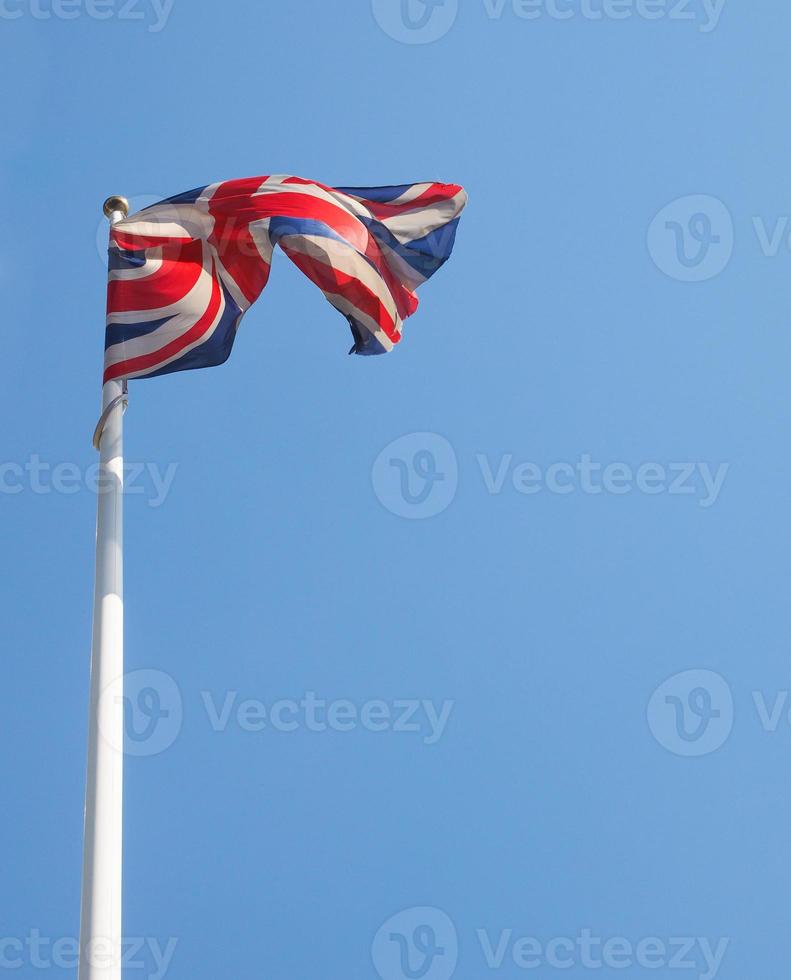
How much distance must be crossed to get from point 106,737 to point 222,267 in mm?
4555

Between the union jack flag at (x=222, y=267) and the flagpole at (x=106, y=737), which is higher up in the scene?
the union jack flag at (x=222, y=267)

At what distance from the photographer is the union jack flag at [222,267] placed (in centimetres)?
1170

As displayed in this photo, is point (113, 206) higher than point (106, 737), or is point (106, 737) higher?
point (113, 206)

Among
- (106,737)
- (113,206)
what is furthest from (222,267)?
(106,737)

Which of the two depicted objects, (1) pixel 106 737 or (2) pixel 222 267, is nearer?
(1) pixel 106 737

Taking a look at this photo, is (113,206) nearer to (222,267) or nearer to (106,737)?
(222,267)

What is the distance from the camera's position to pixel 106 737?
32.3ft

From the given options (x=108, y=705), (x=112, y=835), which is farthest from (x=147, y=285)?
(x=112, y=835)

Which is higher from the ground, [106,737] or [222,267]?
[222,267]

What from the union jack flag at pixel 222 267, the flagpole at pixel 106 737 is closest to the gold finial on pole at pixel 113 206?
the union jack flag at pixel 222 267

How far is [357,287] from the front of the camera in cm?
1240

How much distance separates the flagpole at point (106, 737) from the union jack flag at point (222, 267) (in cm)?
89

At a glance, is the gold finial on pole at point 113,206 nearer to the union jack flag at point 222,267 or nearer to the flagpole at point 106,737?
the union jack flag at point 222,267

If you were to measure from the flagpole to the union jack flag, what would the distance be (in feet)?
2.91
